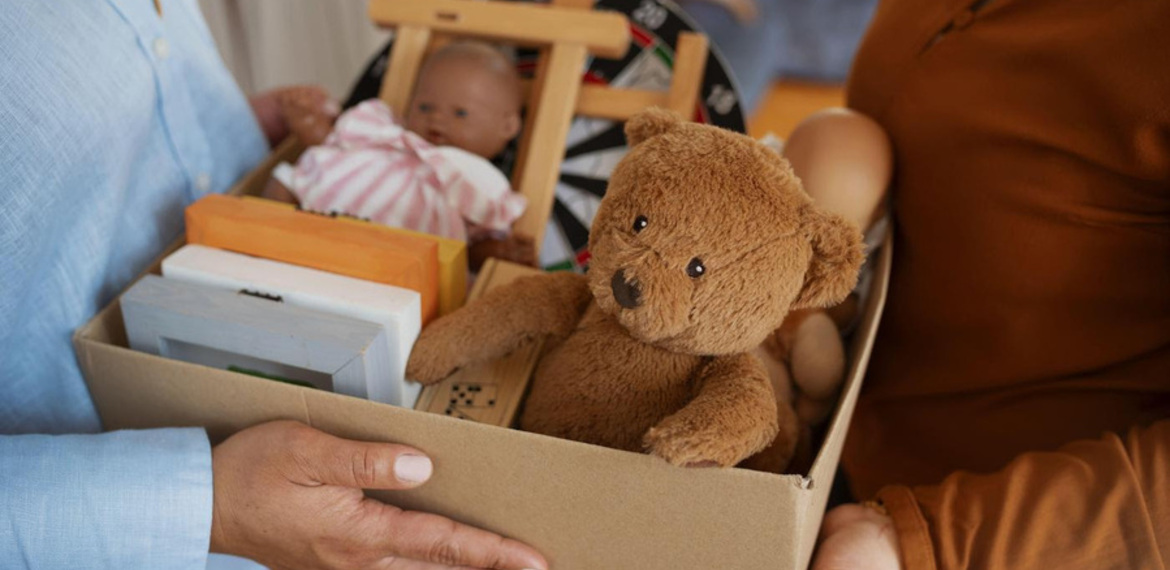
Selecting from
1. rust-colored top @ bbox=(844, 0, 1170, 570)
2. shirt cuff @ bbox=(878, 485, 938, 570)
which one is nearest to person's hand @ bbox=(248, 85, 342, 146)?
rust-colored top @ bbox=(844, 0, 1170, 570)

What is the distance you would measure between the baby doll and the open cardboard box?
0.95 ft

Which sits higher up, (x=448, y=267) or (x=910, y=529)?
(x=448, y=267)

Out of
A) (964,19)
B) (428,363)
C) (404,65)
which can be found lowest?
(428,363)

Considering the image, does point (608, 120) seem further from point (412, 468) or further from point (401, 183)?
point (412, 468)

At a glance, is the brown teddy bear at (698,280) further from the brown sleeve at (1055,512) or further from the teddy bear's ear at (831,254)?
the brown sleeve at (1055,512)

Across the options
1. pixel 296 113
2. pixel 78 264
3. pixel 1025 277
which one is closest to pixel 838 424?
pixel 1025 277

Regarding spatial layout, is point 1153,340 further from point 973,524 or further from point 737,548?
point 737,548

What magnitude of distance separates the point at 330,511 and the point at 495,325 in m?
0.18

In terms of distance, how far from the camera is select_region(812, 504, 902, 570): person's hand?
60cm

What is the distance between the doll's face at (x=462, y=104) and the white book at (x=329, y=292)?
0.98ft

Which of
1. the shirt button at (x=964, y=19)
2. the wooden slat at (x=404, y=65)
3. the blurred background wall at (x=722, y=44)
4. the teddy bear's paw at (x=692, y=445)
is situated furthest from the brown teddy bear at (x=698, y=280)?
the blurred background wall at (x=722, y=44)

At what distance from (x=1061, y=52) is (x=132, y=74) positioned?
75 cm

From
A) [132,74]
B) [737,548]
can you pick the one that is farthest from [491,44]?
[737,548]

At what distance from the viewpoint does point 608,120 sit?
3.28ft
